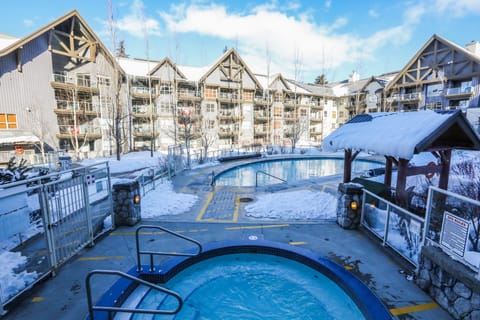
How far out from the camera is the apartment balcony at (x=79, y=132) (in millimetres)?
23542

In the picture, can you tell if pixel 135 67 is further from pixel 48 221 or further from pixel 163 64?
pixel 48 221

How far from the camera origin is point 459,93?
28.9 meters

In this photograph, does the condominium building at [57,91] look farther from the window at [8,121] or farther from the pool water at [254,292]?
the pool water at [254,292]

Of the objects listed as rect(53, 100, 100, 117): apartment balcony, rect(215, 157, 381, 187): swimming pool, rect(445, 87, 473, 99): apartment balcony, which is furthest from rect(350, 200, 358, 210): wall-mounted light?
rect(445, 87, 473, 99): apartment balcony

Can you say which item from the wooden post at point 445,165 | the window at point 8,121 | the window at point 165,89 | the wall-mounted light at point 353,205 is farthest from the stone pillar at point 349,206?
the window at point 165,89

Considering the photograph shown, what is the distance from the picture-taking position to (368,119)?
30.1 ft

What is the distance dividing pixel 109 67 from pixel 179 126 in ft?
33.2

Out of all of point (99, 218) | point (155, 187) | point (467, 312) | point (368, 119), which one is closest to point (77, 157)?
point (155, 187)

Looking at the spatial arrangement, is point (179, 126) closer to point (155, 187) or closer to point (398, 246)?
point (155, 187)

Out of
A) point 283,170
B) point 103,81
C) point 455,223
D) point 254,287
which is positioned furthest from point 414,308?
point 103,81

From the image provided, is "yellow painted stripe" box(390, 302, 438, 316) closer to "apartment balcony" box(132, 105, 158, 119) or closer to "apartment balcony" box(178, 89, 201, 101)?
"apartment balcony" box(132, 105, 158, 119)

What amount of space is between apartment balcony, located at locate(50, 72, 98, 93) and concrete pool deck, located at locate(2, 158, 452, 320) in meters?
23.5

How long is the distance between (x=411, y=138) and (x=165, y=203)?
319 inches

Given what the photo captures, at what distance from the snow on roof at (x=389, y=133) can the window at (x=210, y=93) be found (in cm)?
2573
